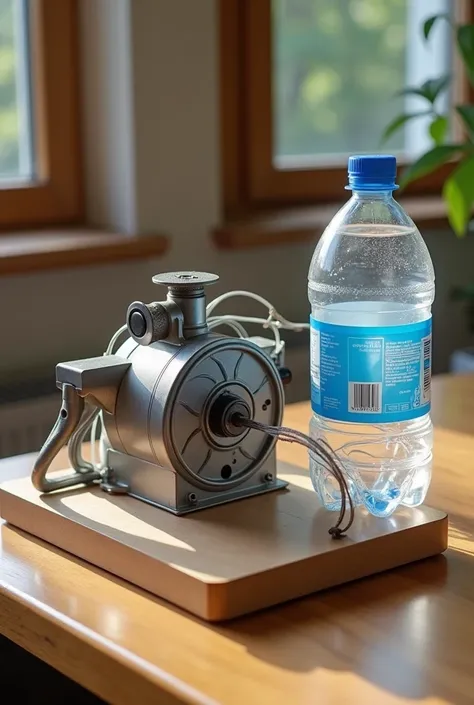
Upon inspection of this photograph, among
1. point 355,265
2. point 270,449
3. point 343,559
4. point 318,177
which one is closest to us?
point 343,559

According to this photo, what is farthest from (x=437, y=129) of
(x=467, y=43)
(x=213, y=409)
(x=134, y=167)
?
(x=213, y=409)

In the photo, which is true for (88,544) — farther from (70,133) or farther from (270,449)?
(70,133)

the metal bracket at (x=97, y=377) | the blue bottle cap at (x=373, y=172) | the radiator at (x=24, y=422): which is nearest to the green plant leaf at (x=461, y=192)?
the radiator at (x=24, y=422)

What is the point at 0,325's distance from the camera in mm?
2164

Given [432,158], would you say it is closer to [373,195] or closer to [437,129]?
[437,129]

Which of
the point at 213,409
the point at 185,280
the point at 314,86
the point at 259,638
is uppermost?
the point at 314,86

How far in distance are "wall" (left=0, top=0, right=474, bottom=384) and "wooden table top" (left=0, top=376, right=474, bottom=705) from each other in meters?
1.20

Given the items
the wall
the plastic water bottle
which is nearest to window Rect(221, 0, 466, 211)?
the wall

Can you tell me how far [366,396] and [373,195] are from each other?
0.85 ft

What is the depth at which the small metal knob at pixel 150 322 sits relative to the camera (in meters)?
1.03

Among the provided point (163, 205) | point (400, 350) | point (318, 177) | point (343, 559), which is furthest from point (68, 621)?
point (318, 177)

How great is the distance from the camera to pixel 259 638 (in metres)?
0.87

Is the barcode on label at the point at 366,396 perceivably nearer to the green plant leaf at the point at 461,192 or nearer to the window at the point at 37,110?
the green plant leaf at the point at 461,192

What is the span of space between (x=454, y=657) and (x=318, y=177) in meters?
2.05
